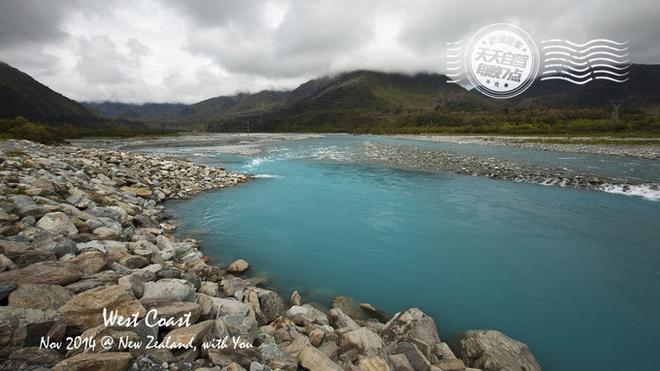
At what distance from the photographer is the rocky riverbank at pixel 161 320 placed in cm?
404

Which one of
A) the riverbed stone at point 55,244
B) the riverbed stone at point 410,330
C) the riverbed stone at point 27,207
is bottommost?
the riverbed stone at point 410,330

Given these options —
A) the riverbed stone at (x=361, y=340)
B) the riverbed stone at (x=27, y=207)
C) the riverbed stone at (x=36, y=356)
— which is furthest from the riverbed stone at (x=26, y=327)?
the riverbed stone at (x=27, y=207)

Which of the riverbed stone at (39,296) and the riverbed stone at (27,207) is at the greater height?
the riverbed stone at (27,207)

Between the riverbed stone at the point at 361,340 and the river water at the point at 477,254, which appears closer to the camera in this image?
the riverbed stone at the point at 361,340

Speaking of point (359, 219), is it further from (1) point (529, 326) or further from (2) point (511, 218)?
(1) point (529, 326)

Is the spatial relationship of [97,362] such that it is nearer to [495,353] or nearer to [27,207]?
[495,353]

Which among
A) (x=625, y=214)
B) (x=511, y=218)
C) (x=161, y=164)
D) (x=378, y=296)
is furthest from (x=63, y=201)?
(x=625, y=214)

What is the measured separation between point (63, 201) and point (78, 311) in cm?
890

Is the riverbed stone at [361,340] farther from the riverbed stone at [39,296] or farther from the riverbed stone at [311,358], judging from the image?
the riverbed stone at [39,296]

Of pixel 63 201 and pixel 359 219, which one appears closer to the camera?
pixel 63 201

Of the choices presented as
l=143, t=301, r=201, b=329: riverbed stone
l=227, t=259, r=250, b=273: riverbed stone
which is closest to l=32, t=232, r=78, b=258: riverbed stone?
l=143, t=301, r=201, b=329: riverbed stone

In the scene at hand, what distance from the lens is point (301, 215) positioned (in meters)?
15.6

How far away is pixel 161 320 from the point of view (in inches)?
186

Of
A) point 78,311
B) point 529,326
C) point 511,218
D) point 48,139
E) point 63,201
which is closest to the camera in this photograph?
point 78,311
